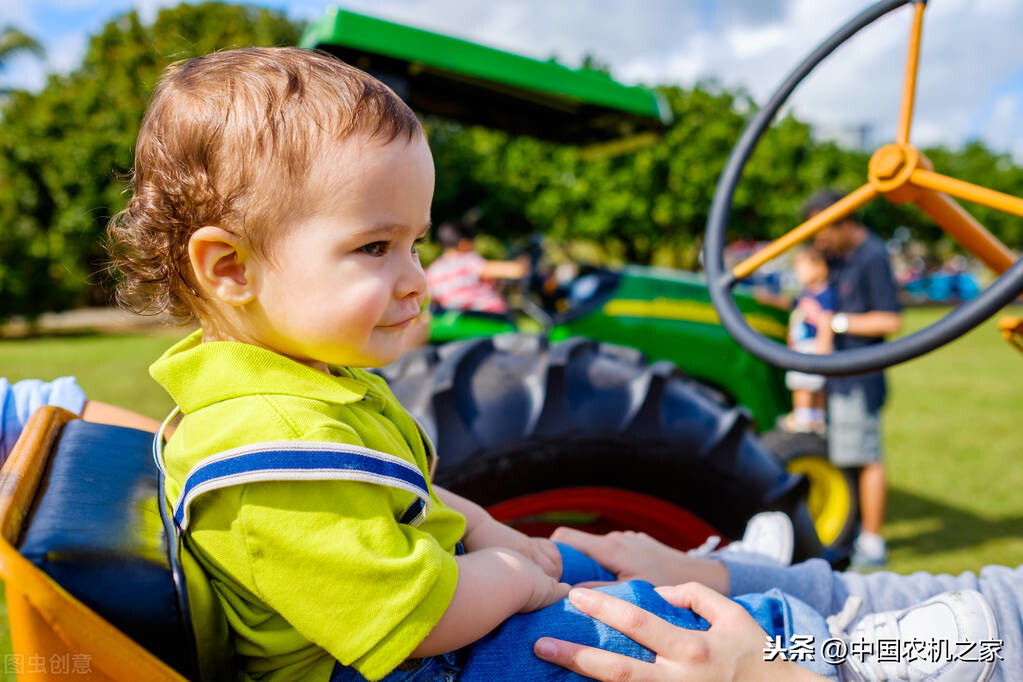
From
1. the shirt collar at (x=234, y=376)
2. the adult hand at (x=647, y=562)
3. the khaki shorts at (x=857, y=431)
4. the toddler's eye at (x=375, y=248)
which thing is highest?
the khaki shorts at (x=857, y=431)

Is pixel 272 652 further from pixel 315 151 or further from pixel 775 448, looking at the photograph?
pixel 775 448

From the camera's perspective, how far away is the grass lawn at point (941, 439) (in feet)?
9.60

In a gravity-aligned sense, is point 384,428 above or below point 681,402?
below

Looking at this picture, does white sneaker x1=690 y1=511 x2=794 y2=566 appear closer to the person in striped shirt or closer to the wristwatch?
the wristwatch

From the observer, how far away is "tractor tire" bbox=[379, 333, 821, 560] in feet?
4.48

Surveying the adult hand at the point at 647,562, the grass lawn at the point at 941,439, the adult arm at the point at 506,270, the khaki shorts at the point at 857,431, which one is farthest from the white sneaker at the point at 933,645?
the adult arm at the point at 506,270

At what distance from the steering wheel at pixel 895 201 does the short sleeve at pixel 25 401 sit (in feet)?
3.60

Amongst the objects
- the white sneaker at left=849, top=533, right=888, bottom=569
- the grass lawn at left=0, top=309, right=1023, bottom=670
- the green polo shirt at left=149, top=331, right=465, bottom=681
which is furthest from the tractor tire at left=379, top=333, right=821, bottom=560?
the white sneaker at left=849, top=533, right=888, bottom=569

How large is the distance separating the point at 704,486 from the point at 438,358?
616mm

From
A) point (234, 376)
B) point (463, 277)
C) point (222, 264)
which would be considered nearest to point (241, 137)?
point (222, 264)

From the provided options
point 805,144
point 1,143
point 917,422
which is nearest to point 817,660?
point 917,422

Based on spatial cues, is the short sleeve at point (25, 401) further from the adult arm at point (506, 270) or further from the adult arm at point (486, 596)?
the adult arm at point (506, 270)

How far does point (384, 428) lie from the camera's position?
888mm

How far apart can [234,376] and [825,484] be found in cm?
287
